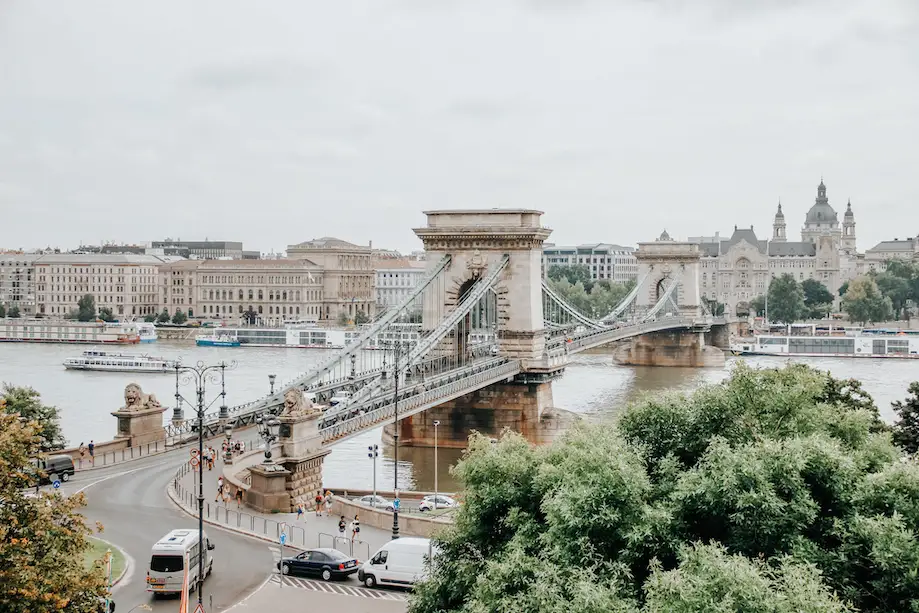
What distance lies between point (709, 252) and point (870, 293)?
144 feet

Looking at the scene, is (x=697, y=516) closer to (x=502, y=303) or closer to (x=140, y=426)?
(x=140, y=426)

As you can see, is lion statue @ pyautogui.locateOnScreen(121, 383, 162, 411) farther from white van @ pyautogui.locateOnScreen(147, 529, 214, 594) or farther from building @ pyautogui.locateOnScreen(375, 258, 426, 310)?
building @ pyautogui.locateOnScreen(375, 258, 426, 310)

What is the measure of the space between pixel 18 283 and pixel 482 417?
11878 centimetres

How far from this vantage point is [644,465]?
17281 mm

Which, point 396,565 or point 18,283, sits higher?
point 18,283

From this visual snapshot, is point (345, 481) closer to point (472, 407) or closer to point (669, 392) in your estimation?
point (472, 407)

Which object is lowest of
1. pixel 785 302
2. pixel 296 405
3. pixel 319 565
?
pixel 319 565

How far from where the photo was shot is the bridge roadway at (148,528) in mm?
20219

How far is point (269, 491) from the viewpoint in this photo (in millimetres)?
26359

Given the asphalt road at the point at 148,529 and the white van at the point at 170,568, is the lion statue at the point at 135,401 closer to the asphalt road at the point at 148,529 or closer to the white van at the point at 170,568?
the asphalt road at the point at 148,529

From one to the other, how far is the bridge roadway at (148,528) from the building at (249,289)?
10436 cm

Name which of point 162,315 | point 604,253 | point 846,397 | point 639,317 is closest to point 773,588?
point 846,397

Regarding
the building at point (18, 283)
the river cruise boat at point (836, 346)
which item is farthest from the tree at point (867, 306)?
the building at point (18, 283)

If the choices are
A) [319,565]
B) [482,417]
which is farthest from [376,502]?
[482,417]
